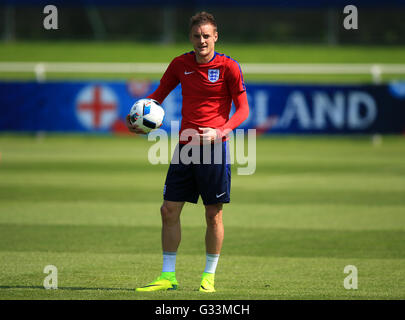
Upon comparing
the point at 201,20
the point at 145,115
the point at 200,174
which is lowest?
the point at 200,174

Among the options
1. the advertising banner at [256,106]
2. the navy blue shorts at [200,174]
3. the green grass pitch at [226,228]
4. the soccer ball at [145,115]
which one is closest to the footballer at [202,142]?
the navy blue shorts at [200,174]

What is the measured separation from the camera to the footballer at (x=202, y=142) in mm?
6250

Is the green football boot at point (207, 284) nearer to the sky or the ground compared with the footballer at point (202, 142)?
nearer to the ground

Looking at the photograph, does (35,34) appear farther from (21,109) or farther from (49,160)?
(49,160)

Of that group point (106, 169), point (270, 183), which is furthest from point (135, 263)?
point (106, 169)

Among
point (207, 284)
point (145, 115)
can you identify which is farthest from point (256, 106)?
point (207, 284)

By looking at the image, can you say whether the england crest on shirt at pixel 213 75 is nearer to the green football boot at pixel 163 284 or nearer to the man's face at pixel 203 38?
the man's face at pixel 203 38

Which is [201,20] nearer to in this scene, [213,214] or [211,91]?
[211,91]

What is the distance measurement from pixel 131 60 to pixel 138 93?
49.8 feet

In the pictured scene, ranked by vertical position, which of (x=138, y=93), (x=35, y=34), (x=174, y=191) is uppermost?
(x=35, y=34)

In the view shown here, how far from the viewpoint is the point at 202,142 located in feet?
20.4

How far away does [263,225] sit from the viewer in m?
9.80

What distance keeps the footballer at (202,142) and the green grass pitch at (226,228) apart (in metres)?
0.41

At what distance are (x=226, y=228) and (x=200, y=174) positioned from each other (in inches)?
137
